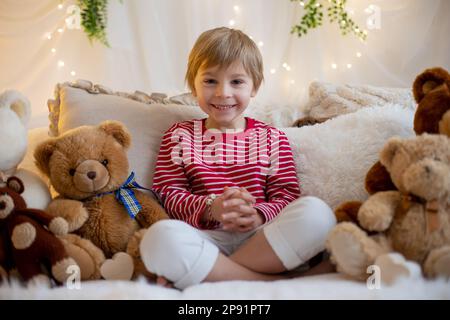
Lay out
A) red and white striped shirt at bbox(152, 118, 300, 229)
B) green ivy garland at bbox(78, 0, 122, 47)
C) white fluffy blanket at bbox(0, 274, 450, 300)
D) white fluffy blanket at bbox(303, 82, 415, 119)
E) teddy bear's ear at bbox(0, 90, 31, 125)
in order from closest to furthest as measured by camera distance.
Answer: white fluffy blanket at bbox(0, 274, 450, 300)
teddy bear's ear at bbox(0, 90, 31, 125)
red and white striped shirt at bbox(152, 118, 300, 229)
white fluffy blanket at bbox(303, 82, 415, 119)
green ivy garland at bbox(78, 0, 122, 47)

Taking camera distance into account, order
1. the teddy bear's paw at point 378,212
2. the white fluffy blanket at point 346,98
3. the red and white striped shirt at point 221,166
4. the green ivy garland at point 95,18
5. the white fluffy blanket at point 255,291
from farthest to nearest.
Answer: the green ivy garland at point 95,18
the white fluffy blanket at point 346,98
the red and white striped shirt at point 221,166
the teddy bear's paw at point 378,212
the white fluffy blanket at point 255,291

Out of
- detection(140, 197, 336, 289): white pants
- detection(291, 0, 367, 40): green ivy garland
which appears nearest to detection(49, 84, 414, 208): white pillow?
detection(140, 197, 336, 289): white pants

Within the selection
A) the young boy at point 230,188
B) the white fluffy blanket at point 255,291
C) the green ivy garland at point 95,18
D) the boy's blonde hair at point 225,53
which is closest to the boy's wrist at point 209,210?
the young boy at point 230,188

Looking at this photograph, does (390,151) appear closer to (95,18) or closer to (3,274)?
(3,274)

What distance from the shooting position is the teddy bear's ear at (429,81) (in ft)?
3.26

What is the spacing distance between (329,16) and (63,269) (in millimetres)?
1284

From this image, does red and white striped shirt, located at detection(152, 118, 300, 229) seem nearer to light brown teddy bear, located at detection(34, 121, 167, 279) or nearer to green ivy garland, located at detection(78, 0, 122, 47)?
light brown teddy bear, located at detection(34, 121, 167, 279)

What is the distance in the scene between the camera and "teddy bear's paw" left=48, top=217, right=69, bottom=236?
94 cm

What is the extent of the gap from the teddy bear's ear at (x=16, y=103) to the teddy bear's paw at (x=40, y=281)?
395 mm

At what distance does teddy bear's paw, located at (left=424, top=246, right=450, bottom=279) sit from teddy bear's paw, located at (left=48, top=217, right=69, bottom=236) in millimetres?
686

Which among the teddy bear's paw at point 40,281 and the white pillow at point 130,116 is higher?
the white pillow at point 130,116

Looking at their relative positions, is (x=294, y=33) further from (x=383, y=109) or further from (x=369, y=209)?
(x=369, y=209)

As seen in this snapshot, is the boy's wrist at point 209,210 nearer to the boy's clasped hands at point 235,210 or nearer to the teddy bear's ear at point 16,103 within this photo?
the boy's clasped hands at point 235,210

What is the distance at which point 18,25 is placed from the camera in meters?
1.60
